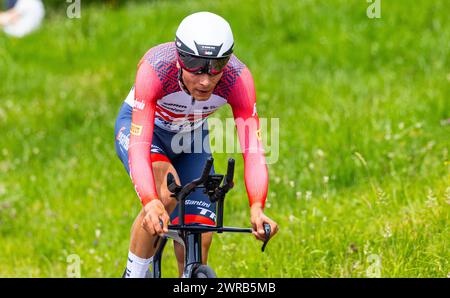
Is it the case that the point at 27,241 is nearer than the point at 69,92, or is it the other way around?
the point at 27,241

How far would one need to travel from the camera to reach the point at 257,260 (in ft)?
24.6

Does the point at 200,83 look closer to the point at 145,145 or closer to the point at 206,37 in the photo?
the point at 206,37

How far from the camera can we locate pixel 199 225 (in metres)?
5.43

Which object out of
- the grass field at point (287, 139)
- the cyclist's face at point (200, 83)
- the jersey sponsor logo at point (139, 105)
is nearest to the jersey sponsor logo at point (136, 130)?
the jersey sponsor logo at point (139, 105)

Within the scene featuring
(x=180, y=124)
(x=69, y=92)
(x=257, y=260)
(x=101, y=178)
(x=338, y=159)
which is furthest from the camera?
(x=69, y=92)

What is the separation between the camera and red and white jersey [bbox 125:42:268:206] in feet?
17.9

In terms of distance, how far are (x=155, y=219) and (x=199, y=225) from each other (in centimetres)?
51

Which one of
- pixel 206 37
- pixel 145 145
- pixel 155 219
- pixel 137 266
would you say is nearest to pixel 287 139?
pixel 137 266

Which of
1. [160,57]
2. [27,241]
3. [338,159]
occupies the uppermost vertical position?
[160,57]

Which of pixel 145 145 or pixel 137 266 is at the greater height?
pixel 145 145

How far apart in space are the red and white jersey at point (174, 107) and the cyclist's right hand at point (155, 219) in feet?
0.53
